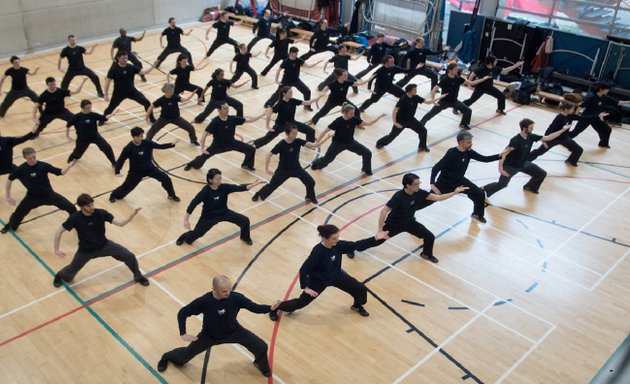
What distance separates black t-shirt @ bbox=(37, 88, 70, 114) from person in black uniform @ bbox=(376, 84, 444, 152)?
8.72 meters

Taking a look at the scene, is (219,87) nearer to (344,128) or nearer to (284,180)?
(344,128)

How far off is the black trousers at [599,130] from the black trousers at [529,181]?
11.6 feet

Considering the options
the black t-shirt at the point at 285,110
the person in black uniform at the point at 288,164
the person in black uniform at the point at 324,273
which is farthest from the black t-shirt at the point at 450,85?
the person in black uniform at the point at 324,273

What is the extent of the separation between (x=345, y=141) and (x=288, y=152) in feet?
6.77

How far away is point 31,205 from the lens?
38.1 ft

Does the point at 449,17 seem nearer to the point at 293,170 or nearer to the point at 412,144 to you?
the point at 412,144

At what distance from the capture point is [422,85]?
2219 centimetres

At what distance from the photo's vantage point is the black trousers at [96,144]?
1427 cm

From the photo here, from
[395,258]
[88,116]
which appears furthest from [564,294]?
[88,116]

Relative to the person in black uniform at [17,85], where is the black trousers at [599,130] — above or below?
below

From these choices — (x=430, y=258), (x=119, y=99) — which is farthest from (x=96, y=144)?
(x=430, y=258)

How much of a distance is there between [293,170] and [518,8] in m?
16.5

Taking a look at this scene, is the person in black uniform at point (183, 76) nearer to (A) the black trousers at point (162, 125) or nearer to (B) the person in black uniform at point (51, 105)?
(A) the black trousers at point (162, 125)

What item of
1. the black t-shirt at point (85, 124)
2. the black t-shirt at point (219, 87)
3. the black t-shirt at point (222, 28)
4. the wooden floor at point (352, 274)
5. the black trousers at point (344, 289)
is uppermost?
the black t-shirt at point (222, 28)
